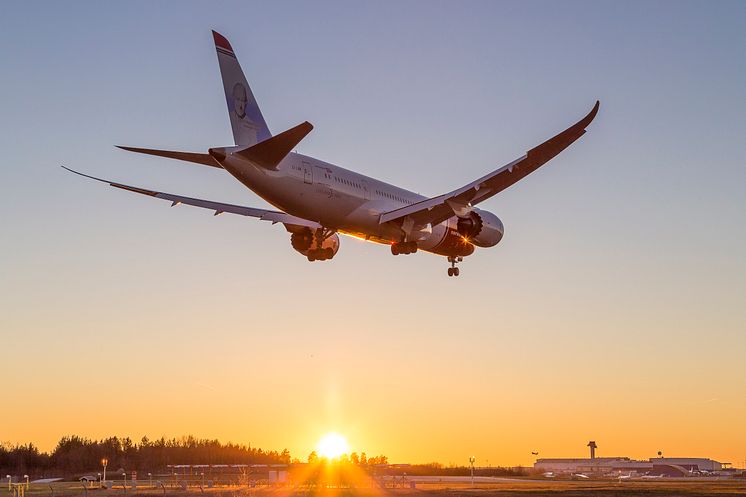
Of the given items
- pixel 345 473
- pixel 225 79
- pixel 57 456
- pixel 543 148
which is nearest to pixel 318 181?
pixel 225 79

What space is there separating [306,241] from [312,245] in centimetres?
36

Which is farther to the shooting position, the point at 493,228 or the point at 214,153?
the point at 493,228

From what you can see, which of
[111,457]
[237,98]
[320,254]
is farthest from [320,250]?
[111,457]

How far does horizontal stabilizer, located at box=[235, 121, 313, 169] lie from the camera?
128 feet

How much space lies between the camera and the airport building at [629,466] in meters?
172

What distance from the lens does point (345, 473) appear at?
93.0 metres

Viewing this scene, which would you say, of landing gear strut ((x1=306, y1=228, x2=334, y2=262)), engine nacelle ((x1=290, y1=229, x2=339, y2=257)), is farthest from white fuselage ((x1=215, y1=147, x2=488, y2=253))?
engine nacelle ((x1=290, y1=229, x2=339, y2=257))

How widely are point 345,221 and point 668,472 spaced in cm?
14171

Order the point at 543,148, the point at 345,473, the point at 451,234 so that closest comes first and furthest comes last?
the point at 543,148 → the point at 451,234 → the point at 345,473

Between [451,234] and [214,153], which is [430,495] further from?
[214,153]

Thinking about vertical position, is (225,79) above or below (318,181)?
above

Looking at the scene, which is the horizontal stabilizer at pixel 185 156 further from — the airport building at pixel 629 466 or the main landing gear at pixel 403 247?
the airport building at pixel 629 466

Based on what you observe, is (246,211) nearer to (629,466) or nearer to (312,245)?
(312,245)

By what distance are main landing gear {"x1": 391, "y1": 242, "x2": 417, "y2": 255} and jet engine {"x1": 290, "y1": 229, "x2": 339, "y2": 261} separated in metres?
3.42
